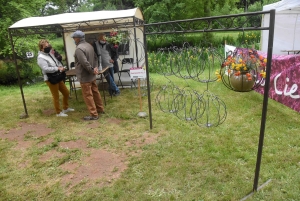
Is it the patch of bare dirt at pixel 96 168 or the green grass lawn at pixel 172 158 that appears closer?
the green grass lawn at pixel 172 158

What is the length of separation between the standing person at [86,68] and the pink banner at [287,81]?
359 cm

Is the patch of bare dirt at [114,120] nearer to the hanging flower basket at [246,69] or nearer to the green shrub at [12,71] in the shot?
the hanging flower basket at [246,69]

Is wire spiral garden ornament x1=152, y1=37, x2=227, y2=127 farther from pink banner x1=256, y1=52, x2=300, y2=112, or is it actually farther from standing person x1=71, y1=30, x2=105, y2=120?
standing person x1=71, y1=30, x2=105, y2=120

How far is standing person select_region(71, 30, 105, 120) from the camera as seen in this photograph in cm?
422

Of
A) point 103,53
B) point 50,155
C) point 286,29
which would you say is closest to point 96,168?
point 50,155

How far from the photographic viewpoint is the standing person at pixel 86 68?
4.22m

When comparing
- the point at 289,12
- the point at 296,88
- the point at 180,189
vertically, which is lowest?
the point at 180,189

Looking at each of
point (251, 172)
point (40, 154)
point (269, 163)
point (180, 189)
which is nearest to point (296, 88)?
point (269, 163)

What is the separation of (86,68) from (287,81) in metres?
3.76

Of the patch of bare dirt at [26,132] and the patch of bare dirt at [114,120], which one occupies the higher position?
the patch of bare dirt at [114,120]

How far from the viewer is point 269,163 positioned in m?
2.87

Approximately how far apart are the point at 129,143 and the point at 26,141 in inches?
71.8

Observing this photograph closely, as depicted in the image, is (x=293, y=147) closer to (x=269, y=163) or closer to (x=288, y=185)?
(x=269, y=163)

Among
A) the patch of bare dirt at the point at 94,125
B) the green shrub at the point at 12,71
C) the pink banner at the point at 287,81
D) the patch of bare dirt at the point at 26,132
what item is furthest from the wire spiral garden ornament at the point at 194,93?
the green shrub at the point at 12,71
